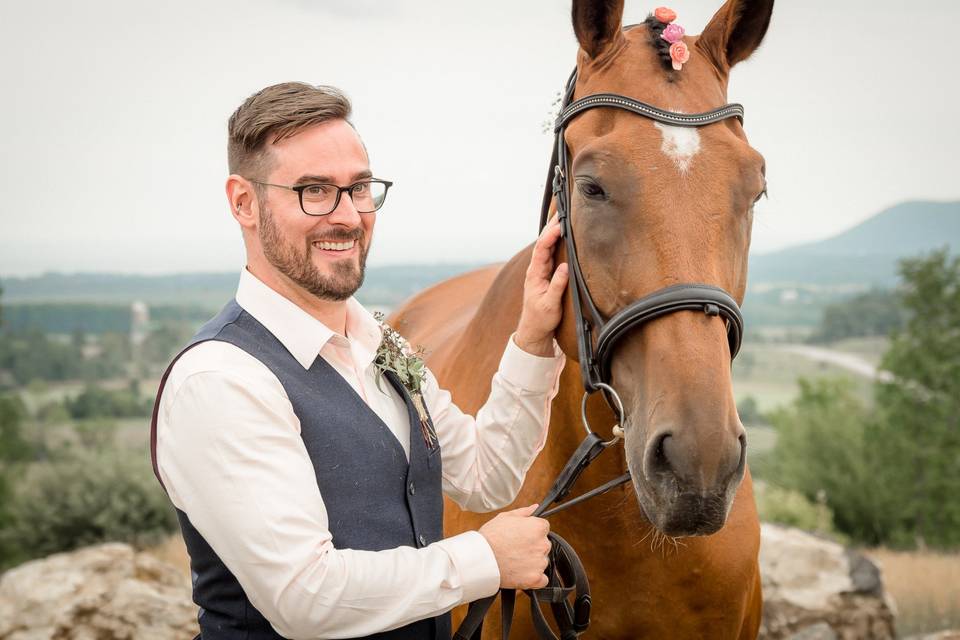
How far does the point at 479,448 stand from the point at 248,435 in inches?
36.3

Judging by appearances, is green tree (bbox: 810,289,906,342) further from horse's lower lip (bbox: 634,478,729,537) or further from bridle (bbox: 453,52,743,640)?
horse's lower lip (bbox: 634,478,729,537)

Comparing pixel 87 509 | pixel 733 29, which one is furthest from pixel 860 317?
pixel 733 29

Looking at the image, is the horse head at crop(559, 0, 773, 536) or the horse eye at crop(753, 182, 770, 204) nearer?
the horse head at crop(559, 0, 773, 536)

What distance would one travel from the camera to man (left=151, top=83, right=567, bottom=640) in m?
1.65

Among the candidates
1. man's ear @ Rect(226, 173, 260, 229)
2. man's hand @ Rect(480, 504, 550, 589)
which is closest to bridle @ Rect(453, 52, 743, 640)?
man's hand @ Rect(480, 504, 550, 589)

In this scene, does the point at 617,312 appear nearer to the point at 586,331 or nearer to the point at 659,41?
the point at 586,331

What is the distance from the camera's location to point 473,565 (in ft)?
5.91

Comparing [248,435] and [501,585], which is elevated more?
[248,435]

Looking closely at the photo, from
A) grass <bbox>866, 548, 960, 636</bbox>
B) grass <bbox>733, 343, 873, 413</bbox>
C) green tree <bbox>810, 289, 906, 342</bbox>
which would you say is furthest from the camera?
grass <bbox>733, 343, 873, 413</bbox>

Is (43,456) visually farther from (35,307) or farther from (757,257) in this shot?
(757,257)

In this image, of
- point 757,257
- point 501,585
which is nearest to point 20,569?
point 501,585

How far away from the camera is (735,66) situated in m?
2.37

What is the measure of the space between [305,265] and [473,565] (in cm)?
79

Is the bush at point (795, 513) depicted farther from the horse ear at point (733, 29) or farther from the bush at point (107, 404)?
the bush at point (107, 404)
